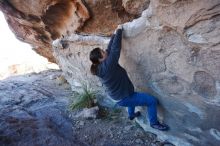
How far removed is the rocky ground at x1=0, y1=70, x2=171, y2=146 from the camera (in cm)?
504

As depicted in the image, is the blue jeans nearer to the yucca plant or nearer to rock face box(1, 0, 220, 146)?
rock face box(1, 0, 220, 146)

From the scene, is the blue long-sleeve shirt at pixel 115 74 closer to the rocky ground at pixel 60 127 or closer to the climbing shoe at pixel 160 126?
the climbing shoe at pixel 160 126

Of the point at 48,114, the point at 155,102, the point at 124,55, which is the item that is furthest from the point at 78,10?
the point at 155,102

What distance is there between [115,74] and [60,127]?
1.77 meters

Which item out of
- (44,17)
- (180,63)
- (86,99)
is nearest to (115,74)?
(180,63)

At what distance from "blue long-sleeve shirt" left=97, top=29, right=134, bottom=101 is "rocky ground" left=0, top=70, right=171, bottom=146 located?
80 centimetres

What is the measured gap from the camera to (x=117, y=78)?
443cm

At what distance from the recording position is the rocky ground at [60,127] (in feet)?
16.5

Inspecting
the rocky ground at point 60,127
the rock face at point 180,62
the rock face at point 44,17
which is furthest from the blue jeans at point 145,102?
the rock face at point 44,17

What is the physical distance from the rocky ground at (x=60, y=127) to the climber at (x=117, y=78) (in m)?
0.59

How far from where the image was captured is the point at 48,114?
6184mm

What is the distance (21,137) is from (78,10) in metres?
4.21

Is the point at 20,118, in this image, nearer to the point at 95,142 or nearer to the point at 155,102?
the point at 95,142

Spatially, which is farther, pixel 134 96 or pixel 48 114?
pixel 48 114
